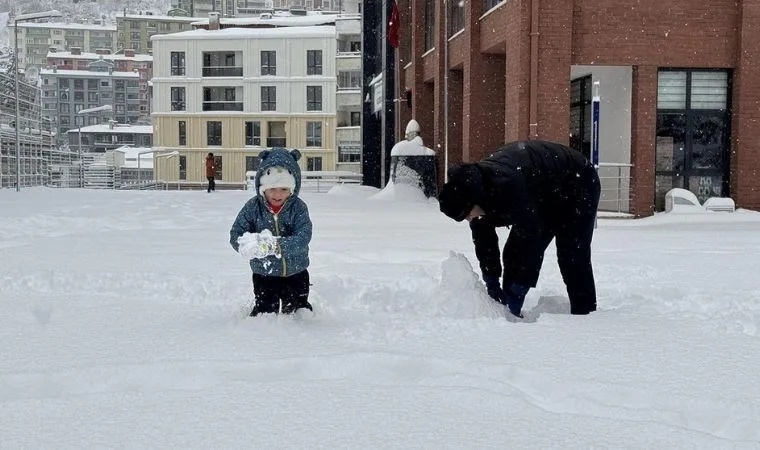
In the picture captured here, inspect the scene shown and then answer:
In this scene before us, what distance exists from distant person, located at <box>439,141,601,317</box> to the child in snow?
3.12ft

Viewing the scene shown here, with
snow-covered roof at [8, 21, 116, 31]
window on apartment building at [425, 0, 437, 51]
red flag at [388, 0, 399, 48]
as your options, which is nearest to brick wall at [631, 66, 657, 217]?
window on apartment building at [425, 0, 437, 51]

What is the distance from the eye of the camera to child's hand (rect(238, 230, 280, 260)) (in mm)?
5070

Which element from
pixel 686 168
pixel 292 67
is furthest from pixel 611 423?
pixel 292 67

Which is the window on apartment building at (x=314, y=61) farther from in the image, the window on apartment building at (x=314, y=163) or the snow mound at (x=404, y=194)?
the snow mound at (x=404, y=194)

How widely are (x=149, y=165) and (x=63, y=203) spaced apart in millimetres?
60971

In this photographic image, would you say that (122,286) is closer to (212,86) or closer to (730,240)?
(730,240)

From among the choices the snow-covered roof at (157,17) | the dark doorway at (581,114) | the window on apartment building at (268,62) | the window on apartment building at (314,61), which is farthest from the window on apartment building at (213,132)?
the snow-covered roof at (157,17)

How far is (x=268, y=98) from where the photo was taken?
58.9 metres

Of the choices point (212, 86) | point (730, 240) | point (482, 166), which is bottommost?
point (730, 240)

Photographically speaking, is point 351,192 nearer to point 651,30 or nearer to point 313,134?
point 651,30

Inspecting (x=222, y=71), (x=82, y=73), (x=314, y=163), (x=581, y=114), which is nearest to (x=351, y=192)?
(x=581, y=114)

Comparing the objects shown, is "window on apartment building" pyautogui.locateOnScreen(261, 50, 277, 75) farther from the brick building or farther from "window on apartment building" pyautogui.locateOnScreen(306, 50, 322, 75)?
the brick building

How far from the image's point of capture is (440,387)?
3.77 metres

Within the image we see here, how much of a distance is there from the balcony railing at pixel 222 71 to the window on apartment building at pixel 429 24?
33.7 meters
